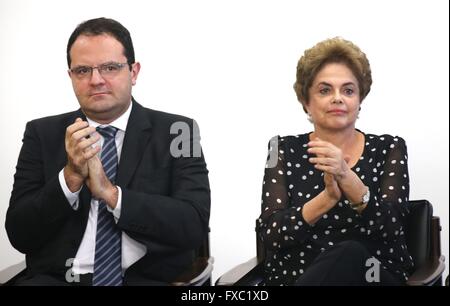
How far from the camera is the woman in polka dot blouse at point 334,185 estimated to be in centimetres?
245

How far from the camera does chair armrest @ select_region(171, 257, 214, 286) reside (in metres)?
2.39

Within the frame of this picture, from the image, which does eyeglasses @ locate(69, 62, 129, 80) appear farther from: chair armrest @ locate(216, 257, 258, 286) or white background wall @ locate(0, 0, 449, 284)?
chair armrest @ locate(216, 257, 258, 286)

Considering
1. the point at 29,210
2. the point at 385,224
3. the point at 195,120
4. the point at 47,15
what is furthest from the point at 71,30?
the point at 385,224

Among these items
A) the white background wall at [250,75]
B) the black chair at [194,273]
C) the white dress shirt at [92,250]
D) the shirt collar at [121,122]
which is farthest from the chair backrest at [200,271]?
the shirt collar at [121,122]

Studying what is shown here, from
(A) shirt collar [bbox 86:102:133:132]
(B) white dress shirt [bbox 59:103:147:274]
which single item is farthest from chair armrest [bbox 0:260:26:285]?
(A) shirt collar [bbox 86:102:133:132]

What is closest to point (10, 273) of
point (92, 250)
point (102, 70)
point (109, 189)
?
point (92, 250)

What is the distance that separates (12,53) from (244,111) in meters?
1.04

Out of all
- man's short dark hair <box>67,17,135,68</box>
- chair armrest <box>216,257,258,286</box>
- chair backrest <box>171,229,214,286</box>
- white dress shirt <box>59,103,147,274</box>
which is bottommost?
chair armrest <box>216,257,258,286</box>

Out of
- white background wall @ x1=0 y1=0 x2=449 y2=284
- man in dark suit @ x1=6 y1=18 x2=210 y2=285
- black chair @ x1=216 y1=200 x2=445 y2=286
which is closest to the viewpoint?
man in dark suit @ x1=6 y1=18 x2=210 y2=285

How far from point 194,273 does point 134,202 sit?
0.33m

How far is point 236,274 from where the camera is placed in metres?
2.54

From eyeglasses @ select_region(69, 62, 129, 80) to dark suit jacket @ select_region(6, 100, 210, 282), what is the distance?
0.54ft

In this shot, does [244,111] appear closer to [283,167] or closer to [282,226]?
[283,167]

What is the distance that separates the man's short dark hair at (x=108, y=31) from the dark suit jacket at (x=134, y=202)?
0.23 m
